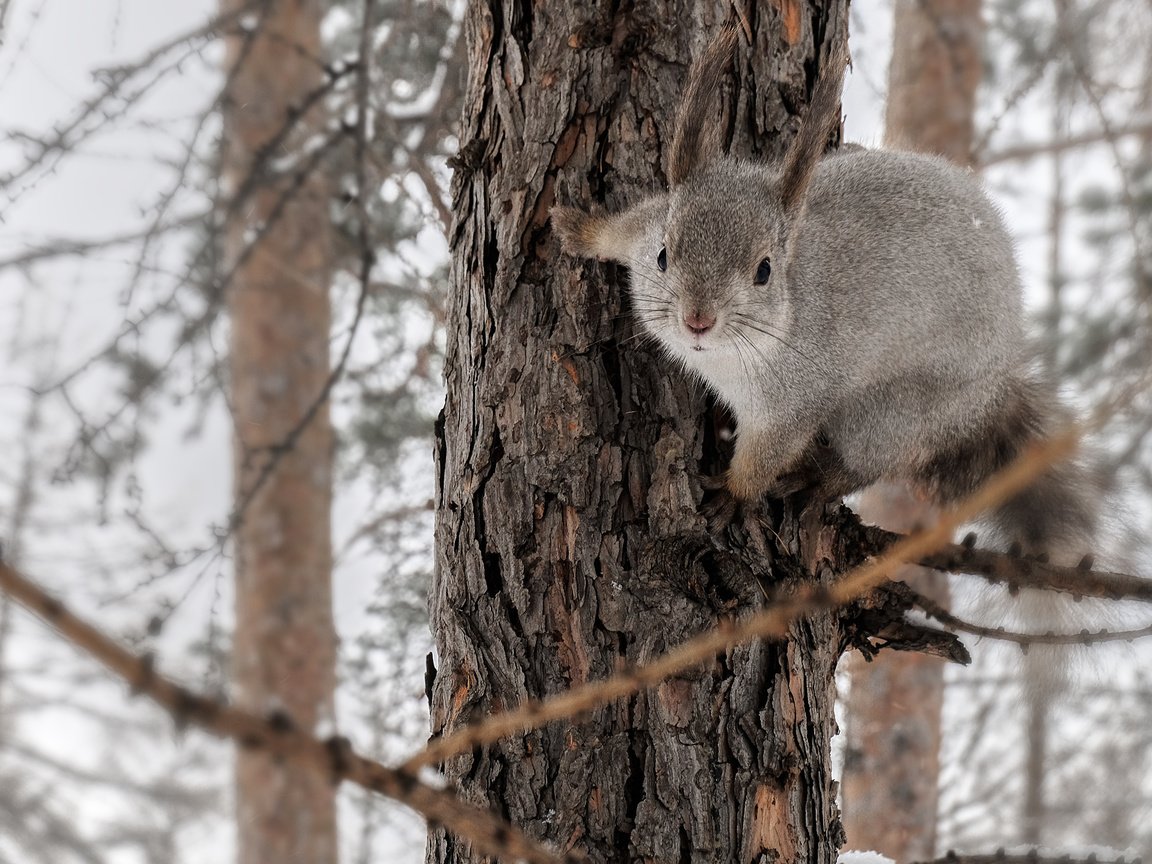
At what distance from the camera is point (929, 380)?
2.08 metres

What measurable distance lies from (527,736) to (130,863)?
645cm

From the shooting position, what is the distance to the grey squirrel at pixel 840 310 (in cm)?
177

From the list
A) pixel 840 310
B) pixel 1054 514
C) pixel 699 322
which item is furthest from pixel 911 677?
pixel 699 322

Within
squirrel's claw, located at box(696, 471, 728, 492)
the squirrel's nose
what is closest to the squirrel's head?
the squirrel's nose

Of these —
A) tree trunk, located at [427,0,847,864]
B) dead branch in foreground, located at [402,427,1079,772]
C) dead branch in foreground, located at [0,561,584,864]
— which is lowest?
dead branch in foreground, located at [0,561,584,864]

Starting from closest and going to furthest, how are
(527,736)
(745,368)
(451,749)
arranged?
(451,749), (527,736), (745,368)

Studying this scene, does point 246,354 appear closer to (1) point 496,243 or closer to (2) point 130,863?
(1) point 496,243

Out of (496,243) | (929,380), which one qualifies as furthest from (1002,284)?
(496,243)

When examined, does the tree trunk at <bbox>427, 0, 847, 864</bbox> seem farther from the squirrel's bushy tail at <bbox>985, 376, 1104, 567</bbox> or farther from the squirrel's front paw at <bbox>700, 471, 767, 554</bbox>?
the squirrel's bushy tail at <bbox>985, 376, 1104, 567</bbox>

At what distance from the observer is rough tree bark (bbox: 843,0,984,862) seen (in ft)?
11.8

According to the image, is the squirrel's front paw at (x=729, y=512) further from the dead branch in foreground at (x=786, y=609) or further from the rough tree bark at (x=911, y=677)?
the rough tree bark at (x=911, y=677)

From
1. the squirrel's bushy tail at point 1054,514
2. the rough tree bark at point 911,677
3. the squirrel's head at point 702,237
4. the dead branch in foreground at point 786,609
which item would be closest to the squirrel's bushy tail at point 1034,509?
the squirrel's bushy tail at point 1054,514

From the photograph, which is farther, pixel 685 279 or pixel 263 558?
pixel 263 558

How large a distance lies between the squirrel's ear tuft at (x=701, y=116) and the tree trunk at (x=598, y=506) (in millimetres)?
79
